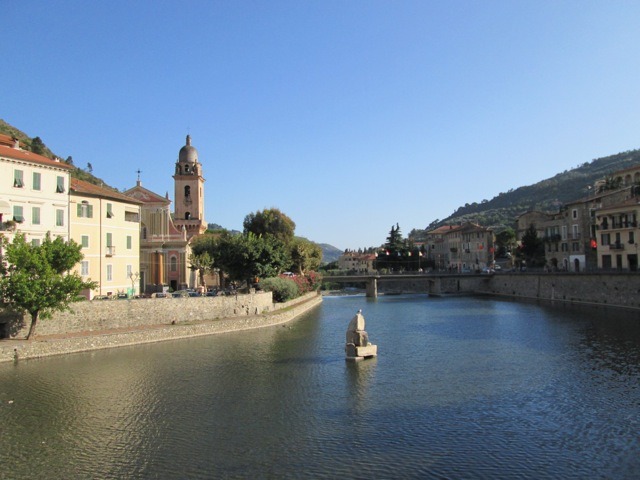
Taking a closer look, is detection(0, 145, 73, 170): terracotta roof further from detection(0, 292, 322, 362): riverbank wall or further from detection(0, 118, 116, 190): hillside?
detection(0, 118, 116, 190): hillside

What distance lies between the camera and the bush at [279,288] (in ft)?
189

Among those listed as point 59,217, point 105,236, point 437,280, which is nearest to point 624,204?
point 437,280

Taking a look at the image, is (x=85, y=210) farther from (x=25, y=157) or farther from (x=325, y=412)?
(x=325, y=412)

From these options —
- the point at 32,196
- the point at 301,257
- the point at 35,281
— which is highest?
the point at 32,196

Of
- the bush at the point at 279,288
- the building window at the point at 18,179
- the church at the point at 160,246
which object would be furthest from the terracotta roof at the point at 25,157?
the bush at the point at 279,288

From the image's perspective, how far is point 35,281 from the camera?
32.1 metres

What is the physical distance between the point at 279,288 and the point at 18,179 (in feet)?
93.6

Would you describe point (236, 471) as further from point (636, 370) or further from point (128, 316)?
point (128, 316)

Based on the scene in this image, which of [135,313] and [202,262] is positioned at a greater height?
[202,262]

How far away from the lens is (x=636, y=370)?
28.5 meters

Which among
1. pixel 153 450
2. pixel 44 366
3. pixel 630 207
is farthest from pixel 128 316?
pixel 630 207

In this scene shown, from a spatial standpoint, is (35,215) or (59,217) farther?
(59,217)

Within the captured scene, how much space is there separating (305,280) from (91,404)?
5431 centimetres

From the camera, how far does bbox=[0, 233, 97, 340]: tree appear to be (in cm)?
3169
